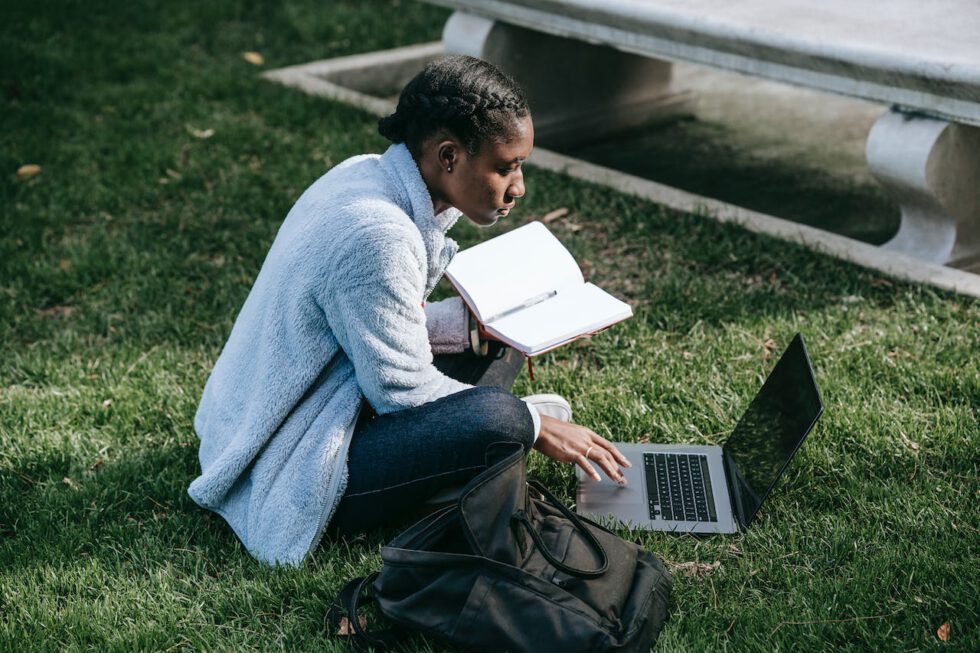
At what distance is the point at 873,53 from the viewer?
4480 mm

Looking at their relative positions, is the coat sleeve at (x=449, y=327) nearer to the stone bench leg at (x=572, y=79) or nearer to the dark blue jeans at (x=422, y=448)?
the dark blue jeans at (x=422, y=448)

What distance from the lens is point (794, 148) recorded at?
6445 mm

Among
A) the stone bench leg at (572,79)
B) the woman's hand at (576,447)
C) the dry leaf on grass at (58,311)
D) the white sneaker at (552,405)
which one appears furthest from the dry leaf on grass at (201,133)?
the woman's hand at (576,447)

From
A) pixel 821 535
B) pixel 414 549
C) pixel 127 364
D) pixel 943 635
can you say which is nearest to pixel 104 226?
pixel 127 364

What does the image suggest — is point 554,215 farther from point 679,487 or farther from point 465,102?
point 465,102

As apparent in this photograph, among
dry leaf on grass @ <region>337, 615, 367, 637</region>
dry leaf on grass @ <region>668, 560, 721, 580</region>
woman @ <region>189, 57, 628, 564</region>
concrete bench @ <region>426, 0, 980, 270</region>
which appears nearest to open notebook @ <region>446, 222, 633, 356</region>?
woman @ <region>189, 57, 628, 564</region>

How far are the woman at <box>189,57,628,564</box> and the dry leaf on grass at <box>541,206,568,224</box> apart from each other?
2221 millimetres

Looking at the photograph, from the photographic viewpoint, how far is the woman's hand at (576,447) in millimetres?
2883

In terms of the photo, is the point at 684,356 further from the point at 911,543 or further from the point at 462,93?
the point at 462,93

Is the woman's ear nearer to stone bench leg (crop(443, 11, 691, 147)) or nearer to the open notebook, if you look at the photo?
the open notebook

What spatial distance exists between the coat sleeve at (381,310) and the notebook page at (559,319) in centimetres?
27

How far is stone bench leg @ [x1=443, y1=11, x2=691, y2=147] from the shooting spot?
6.31 meters

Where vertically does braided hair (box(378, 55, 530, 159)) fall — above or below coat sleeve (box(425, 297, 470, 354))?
above

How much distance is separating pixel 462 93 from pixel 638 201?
269cm
